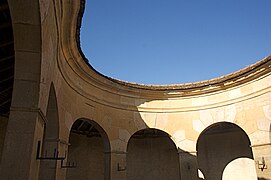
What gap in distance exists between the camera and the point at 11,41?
17.4 feet

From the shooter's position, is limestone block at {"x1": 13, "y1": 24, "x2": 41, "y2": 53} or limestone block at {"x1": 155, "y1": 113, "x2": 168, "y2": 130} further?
limestone block at {"x1": 155, "y1": 113, "x2": 168, "y2": 130}

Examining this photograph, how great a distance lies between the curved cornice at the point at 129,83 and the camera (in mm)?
6248

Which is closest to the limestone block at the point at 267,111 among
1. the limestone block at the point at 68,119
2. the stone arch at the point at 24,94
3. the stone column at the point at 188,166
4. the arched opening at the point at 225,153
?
the stone column at the point at 188,166

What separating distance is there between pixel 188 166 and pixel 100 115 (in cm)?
381

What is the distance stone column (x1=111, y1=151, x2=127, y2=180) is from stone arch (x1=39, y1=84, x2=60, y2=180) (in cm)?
284

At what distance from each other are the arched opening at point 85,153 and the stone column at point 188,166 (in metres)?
3.91

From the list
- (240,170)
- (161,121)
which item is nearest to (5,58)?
(161,121)

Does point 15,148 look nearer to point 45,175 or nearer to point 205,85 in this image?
point 45,175

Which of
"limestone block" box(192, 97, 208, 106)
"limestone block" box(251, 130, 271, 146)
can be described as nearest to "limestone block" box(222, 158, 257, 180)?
"limestone block" box(251, 130, 271, 146)

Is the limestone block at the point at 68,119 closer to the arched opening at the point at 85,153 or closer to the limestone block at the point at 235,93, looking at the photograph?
the arched opening at the point at 85,153

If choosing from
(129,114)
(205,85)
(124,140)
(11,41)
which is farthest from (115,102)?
(11,41)

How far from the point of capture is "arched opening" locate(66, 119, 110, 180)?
39.5 feet

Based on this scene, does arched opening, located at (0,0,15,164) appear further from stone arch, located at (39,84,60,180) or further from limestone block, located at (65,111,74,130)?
limestone block, located at (65,111,74,130)

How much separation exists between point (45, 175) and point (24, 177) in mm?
3218
